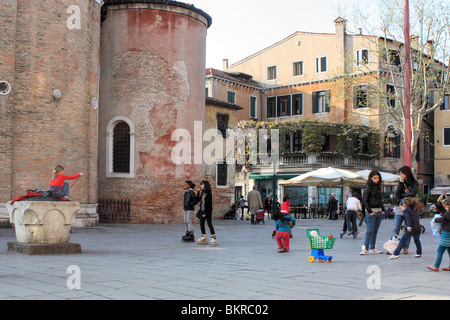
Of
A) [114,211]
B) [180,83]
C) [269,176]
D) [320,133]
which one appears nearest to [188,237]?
[114,211]

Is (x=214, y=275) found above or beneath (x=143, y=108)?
beneath

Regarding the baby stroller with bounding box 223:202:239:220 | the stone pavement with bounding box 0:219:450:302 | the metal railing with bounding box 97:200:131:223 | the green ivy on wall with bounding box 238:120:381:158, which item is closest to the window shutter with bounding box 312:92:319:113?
the green ivy on wall with bounding box 238:120:381:158

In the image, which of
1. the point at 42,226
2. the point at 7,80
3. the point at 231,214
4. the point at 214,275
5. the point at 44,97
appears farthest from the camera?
the point at 231,214

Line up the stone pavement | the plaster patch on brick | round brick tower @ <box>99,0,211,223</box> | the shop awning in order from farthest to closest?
the shop awning → the plaster patch on brick → round brick tower @ <box>99,0,211,223</box> → the stone pavement

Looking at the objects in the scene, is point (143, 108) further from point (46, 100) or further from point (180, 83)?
point (46, 100)

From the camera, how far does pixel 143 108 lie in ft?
68.7

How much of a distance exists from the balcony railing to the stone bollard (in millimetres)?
30136

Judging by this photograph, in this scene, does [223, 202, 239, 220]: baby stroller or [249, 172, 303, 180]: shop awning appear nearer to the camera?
[223, 202, 239, 220]: baby stroller

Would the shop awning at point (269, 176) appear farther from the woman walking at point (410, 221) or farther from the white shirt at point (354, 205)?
the woman walking at point (410, 221)

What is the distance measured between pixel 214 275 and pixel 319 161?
32.8 m

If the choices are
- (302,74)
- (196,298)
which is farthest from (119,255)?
(302,74)

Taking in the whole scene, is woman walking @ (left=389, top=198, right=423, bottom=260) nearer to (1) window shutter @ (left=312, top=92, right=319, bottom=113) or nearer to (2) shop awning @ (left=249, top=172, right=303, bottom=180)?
(2) shop awning @ (left=249, top=172, right=303, bottom=180)

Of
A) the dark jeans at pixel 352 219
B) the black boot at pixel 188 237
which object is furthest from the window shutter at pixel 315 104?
the black boot at pixel 188 237

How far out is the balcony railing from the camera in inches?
1543
